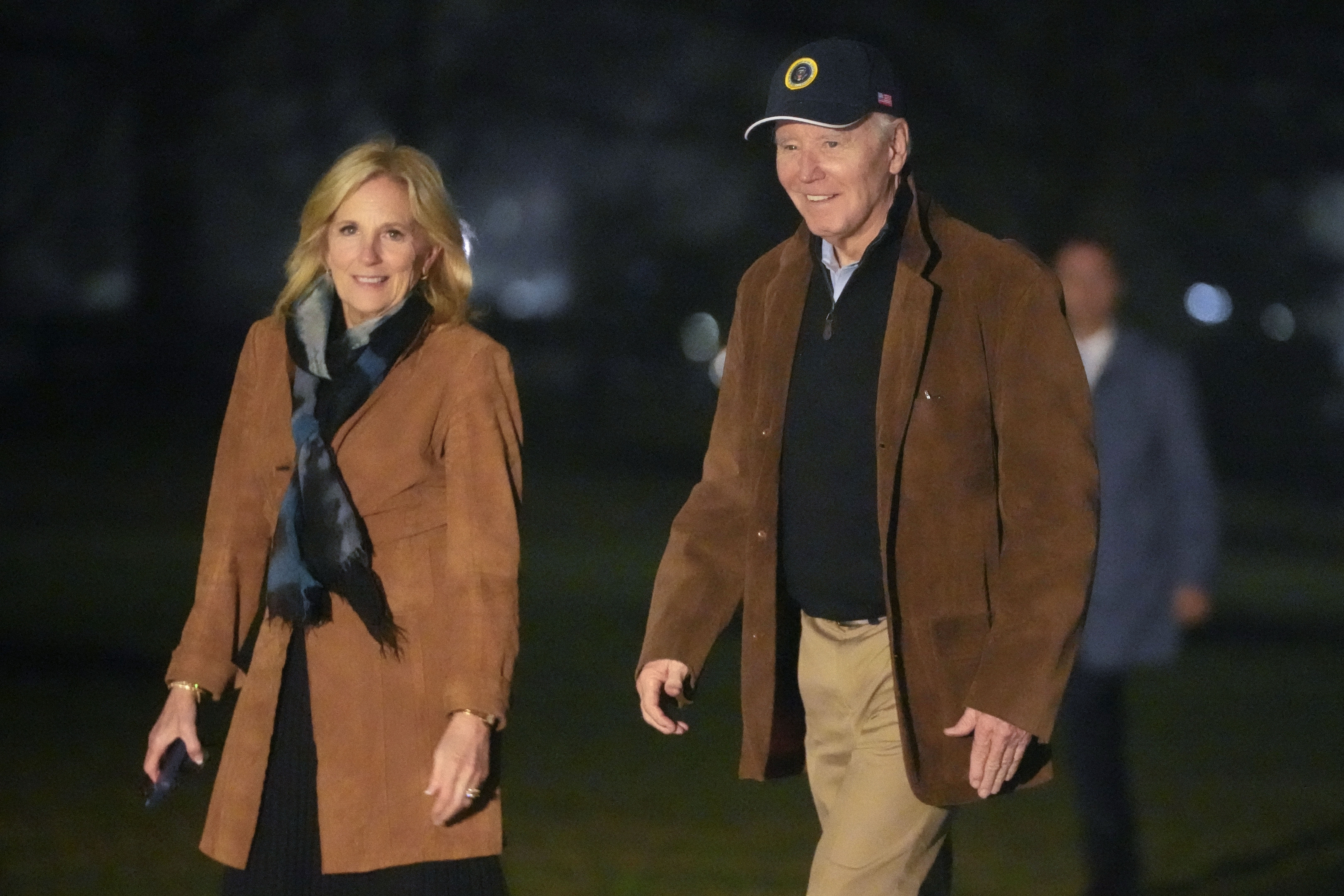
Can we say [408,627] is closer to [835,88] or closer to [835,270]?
[835,270]

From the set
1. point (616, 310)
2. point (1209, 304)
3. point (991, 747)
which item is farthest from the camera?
point (616, 310)

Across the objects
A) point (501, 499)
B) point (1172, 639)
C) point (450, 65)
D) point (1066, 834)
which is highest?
point (450, 65)

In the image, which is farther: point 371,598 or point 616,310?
point 616,310

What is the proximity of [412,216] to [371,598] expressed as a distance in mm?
792

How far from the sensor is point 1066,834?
8.13 m

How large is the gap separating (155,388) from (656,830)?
2947 centimetres

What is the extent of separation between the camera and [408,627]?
4246 millimetres

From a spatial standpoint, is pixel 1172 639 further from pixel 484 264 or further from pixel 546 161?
pixel 484 264

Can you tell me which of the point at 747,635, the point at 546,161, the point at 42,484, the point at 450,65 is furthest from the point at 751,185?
the point at 747,635

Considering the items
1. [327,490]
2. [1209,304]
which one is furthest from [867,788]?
[1209,304]

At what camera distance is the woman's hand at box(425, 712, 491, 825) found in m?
4.09

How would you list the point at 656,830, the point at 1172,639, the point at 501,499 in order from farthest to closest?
the point at 656,830 < the point at 1172,639 < the point at 501,499

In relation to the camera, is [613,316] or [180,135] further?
[613,316]

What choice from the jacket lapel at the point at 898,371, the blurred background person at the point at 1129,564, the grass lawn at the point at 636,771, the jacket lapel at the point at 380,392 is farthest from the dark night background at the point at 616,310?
the jacket lapel at the point at 898,371
